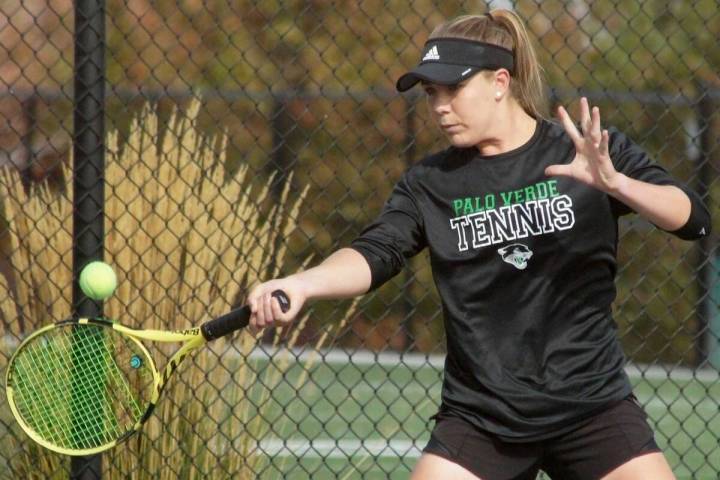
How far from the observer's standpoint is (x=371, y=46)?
9.42 meters

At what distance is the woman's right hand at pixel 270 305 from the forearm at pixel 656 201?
78 centimetres

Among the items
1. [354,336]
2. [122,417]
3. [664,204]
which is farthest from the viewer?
[354,336]

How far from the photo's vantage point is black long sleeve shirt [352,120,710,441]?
337 centimetres

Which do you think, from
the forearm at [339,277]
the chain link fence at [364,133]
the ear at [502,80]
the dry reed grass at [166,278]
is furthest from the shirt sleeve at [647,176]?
the chain link fence at [364,133]

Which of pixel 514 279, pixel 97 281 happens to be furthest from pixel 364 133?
pixel 514 279

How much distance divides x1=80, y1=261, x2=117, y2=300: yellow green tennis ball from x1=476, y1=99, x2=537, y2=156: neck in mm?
1173

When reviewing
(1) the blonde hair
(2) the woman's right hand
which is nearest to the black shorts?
(2) the woman's right hand

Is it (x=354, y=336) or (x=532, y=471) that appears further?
(x=354, y=336)

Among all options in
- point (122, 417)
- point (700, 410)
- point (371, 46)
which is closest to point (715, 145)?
point (700, 410)

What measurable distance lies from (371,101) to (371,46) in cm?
45

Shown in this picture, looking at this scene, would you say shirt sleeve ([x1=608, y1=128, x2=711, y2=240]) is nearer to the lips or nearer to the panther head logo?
the panther head logo

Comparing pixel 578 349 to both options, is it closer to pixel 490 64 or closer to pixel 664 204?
pixel 664 204

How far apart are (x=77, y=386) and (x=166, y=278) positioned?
1.89 ft

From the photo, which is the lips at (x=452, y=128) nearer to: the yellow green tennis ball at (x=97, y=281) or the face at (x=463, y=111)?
the face at (x=463, y=111)
